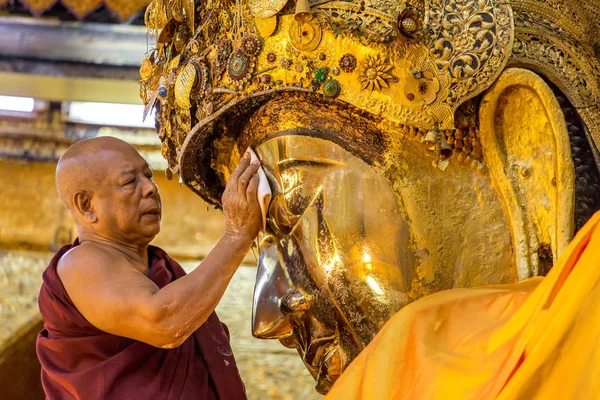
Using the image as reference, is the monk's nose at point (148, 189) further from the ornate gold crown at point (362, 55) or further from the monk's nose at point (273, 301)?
the monk's nose at point (273, 301)

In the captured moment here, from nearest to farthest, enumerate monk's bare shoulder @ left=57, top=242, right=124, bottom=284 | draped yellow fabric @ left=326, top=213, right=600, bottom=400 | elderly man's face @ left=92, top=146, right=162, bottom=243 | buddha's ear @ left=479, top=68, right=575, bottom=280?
draped yellow fabric @ left=326, top=213, right=600, bottom=400, buddha's ear @ left=479, top=68, right=575, bottom=280, monk's bare shoulder @ left=57, top=242, right=124, bottom=284, elderly man's face @ left=92, top=146, right=162, bottom=243

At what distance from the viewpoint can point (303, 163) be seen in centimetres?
235

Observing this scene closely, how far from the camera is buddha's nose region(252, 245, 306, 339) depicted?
2.34 metres

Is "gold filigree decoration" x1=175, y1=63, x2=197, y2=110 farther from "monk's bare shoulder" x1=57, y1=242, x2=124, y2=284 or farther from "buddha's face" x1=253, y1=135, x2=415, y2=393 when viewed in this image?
"monk's bare shoulder" x1=57, y1=242, x2=124, y2=284

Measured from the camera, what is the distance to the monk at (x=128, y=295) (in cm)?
234

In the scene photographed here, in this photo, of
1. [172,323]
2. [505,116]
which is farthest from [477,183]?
[172,323]

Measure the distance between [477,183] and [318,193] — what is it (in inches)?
13.7

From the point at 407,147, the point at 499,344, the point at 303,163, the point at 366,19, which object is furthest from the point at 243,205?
the point at 499,344

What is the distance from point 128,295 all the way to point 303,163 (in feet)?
1.61

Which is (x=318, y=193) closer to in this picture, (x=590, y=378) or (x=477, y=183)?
(x=477, y=183)

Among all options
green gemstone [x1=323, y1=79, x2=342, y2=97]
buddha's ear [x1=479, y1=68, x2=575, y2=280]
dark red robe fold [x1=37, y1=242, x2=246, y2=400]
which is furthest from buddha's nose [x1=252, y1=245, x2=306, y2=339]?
buddha's ear [x1=479, y1=68, x2=575, y2=280]

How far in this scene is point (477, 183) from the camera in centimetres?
228

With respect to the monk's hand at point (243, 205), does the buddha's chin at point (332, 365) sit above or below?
below

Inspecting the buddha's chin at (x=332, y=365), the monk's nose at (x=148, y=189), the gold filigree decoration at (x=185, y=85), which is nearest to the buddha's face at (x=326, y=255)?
the buddha's chin at (x=332, y=365)
